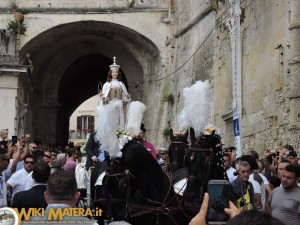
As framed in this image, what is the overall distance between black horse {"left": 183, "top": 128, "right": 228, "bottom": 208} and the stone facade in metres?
7.15

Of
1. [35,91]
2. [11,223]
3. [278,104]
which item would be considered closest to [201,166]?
[11,223]

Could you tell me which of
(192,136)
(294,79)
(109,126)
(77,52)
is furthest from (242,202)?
(77,52)

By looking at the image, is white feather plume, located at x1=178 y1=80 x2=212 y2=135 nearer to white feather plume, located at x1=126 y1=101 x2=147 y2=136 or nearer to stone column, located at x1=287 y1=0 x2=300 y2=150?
white feather plume, located at x1=126 y1=101 x2=147 y2=136

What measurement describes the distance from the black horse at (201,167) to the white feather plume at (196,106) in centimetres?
60

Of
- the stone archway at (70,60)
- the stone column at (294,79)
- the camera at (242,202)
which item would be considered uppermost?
the stone archway at (70,60)

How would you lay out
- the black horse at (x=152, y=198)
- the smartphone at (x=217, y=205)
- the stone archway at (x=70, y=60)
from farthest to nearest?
1. the stone archway at (x=70, y=60)
2. the black horse at (x=152, y=198)
3. the smartphone at (x=217, y=205)

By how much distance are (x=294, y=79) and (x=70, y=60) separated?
68.5ft

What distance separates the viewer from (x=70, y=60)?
1372 inches

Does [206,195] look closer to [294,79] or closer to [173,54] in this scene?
[294,79]

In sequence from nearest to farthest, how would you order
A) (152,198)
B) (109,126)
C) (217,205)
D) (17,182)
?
(217,205), (152,198), (17,182), (109,126)

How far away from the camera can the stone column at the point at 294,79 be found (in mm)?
15086

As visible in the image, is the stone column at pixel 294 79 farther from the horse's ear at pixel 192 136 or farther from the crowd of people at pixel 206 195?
the horse's ear at pixel 192 136

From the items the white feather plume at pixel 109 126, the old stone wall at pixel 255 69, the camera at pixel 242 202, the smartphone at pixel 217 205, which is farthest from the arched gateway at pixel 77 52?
the smartphone at pixel 217 205

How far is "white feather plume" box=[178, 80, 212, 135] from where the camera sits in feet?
29.2
